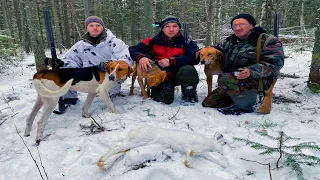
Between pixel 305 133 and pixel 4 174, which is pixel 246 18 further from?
pixel 4 174

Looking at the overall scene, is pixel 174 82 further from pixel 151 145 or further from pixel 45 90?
pixel 45 90

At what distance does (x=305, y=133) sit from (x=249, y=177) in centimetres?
143

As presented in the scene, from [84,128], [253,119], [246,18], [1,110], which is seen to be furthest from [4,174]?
[246,18]

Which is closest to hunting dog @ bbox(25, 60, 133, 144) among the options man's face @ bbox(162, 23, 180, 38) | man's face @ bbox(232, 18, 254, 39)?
man's face @ bbox(162, 23, 180, 38)

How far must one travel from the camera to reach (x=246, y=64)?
3.85 m

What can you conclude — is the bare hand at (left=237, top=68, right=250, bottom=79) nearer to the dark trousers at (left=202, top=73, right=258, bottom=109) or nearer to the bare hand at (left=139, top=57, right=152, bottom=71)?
the dark trousers at (left=202, top=73, right=258, bottom=109)

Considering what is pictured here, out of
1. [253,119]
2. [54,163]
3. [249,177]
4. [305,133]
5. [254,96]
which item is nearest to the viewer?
[249,177]

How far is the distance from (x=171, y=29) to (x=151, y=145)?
2.44 m

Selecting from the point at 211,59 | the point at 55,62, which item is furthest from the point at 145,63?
the point at 55,62

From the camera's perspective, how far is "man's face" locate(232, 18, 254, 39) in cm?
369

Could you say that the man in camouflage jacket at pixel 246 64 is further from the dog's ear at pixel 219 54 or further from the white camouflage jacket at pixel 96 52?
the white camouflage jacket at pixel 96 52

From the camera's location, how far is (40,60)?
6.01 metres

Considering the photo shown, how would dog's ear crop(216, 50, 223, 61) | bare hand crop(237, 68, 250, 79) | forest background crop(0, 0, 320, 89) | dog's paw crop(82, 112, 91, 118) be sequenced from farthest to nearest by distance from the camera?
forest background crop(0, 0, 320, 89), dog's ear crop(216, 50, 223, 61), dog's paw crop(82, 112, 91, 118), bare hand crop(237, 68, 250, 79)

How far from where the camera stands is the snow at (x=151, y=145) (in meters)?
2.17
